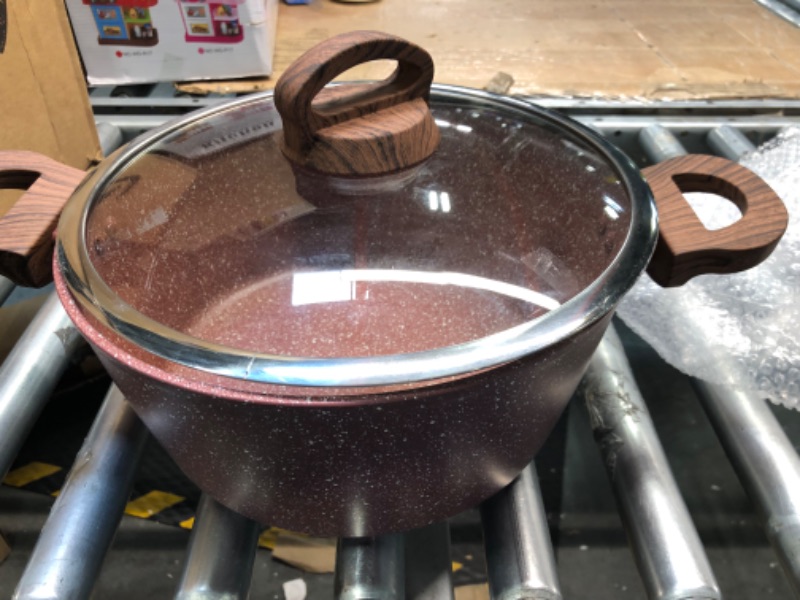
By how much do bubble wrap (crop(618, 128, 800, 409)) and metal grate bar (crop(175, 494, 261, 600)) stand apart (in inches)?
18.1

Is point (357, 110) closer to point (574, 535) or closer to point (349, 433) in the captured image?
point (349, 433)

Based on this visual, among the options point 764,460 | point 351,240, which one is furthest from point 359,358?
point 764,460

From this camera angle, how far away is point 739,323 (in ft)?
2.40

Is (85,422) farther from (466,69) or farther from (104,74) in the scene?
(466,69)

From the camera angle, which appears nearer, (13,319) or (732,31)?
(13,319)

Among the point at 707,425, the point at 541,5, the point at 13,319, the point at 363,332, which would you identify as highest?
the point at 363,332

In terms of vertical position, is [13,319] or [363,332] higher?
[363,332]

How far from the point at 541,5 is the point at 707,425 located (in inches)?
30.6

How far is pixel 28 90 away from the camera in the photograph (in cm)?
69

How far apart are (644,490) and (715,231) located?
223 mm

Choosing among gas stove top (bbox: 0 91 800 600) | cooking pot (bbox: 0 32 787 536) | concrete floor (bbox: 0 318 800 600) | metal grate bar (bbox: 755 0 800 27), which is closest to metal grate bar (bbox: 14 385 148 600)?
gas stove top (bbox: 0 91 800 600)

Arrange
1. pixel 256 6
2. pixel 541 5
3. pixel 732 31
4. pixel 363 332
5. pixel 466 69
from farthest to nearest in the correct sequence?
pixel 541 5 < pixel 732 31 < pixel 466 69 < pixel 256 6 < pixel 363 332

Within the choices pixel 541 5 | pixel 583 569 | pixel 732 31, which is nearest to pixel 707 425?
pixel 583 569

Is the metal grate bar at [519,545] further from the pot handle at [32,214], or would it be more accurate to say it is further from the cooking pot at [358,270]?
the pot handle at [32,214]
